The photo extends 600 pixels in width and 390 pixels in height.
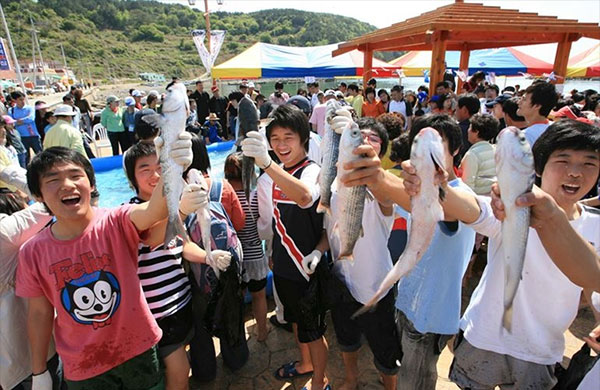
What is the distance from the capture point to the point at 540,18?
8664mm

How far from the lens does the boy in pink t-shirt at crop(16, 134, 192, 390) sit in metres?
1.94

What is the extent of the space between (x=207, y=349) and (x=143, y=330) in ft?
3.91

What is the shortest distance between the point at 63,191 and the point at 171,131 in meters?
0.82

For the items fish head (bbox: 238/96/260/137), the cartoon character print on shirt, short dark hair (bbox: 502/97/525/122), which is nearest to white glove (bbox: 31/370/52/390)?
the cartoon character print on shirt

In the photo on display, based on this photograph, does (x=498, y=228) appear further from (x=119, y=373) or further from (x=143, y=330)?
(x=119, y=373)

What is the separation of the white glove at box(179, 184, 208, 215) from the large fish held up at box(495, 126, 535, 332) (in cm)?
152

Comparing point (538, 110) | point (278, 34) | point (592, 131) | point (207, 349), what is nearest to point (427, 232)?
point (592, 131)

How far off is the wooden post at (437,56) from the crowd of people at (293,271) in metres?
6.58

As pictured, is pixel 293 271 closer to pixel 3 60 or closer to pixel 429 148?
pixel 429 148

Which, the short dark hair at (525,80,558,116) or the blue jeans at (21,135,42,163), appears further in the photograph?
the blue jeans at (21,135,42,163)

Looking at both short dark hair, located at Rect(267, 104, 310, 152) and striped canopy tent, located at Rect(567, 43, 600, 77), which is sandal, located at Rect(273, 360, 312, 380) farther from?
striped canopy tent, located at Rect(567, 43, 600, 77)

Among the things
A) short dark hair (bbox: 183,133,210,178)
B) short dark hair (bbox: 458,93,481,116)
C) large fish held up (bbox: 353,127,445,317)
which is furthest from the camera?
short dark hair (bbox: 458,93,481,116)

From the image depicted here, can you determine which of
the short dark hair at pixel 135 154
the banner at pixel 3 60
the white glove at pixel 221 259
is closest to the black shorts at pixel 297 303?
the white glove at pixel 221 259

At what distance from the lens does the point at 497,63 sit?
16.2 meters
